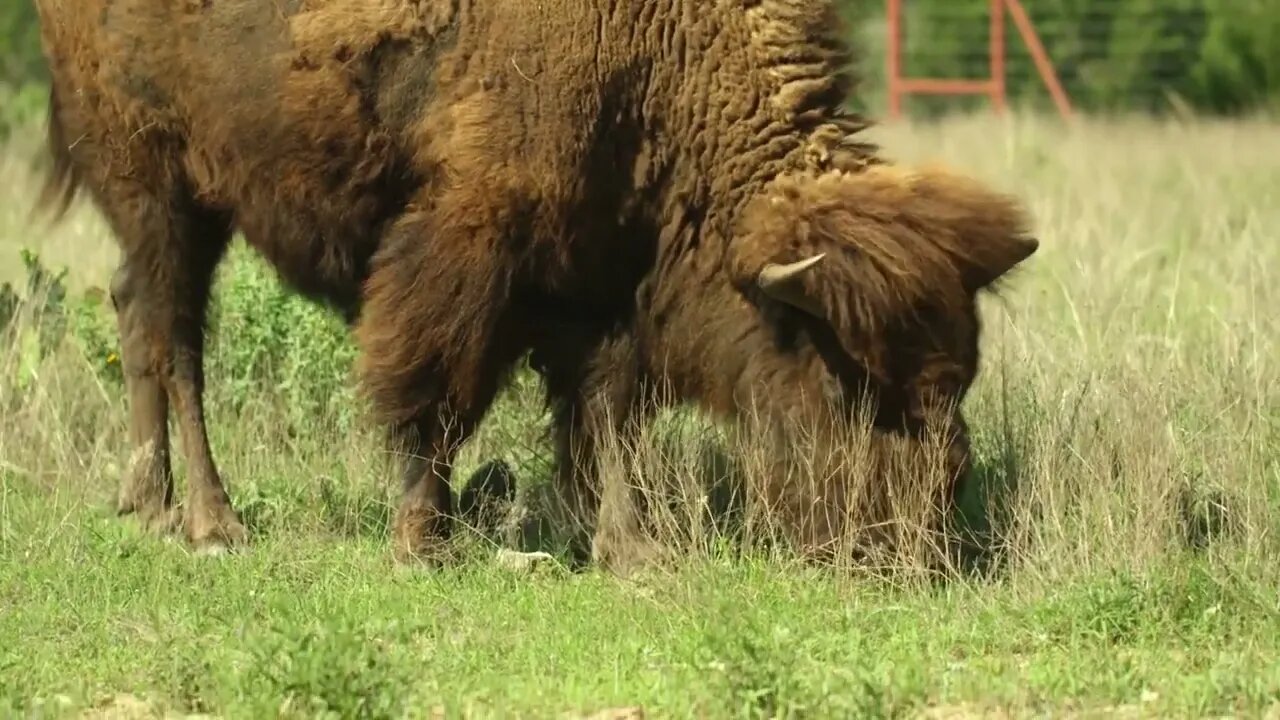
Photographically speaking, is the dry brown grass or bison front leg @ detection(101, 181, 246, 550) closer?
the dry brown grass

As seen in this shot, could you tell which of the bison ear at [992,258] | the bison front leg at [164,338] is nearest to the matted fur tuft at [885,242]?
the bison ear at [992,258]

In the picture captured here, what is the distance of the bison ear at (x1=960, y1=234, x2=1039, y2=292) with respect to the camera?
616 cm

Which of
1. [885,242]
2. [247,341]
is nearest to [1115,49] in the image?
[247,341]

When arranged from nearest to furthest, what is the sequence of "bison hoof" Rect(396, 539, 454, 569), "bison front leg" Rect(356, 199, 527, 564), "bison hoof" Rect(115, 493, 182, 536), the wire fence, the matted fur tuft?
the matted fur tuft
"bison front leg" Rect(356, 199, 527, 564)
"bison hoof" Rect(396, 539, 454, 569)
"bison hoof" Rect(115, 493, 182, 536)
the wire fence

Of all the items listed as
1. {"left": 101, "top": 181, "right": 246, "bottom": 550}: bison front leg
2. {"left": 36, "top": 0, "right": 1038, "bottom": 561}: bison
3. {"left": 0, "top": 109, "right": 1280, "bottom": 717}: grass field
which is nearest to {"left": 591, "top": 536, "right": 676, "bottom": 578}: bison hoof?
{"left": 0, "top": 109, "right": 1280, "bottom": 717}: grass field

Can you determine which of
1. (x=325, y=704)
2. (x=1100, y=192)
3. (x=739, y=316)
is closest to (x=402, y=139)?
(x=739, y=316)

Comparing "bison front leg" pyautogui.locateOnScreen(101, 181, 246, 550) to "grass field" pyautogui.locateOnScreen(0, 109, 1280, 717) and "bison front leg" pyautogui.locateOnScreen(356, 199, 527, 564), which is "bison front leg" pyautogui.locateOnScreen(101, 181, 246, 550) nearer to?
"grass field" pyautogui.locateOnScreen(0, 109, 1280, 717)

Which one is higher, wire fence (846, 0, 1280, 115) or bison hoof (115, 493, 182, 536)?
bison hoof (115, 493, 182, 536)

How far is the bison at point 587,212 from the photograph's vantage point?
6207mm

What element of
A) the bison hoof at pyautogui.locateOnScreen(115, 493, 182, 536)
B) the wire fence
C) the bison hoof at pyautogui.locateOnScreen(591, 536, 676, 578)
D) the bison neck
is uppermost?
the bison neck

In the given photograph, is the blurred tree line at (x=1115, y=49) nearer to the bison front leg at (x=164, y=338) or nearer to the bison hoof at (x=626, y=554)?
the bison front leg at (x=164, y=338)

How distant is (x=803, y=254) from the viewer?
6.21 metres

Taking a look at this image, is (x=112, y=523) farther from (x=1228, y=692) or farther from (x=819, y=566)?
(x=1228, y=692)

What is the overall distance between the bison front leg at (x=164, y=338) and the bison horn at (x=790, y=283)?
229 cm
